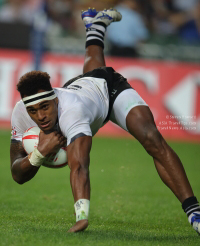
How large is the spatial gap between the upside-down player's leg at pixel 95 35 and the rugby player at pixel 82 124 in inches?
30.0

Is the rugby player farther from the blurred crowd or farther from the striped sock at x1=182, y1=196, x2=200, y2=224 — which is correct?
the blurred crowd

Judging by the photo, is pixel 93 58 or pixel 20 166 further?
pixel 93 58

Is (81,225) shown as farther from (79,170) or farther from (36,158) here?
(36,158)

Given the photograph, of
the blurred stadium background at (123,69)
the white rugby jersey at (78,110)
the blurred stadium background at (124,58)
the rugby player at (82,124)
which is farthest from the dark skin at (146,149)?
the blurred stadium background at (124,58)

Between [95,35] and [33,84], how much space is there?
227cm

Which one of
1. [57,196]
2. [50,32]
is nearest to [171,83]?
[50,32]

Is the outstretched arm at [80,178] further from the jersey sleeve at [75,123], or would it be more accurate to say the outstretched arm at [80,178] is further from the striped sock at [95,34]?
the striped sock at [95,34]

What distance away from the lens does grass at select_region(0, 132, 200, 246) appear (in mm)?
4363

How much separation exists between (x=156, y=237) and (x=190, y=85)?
9.25 m

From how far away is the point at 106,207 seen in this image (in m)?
6.54

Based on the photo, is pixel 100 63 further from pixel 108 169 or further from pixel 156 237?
pixel 108 169

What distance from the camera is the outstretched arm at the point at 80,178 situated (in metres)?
4.21

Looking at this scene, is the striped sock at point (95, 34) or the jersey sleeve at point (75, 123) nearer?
the jersey sleeve at point (75, 123)

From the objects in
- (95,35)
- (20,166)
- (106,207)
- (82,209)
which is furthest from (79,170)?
(95,35)
